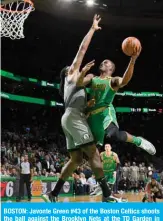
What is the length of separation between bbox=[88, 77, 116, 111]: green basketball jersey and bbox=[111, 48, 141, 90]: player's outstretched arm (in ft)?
0.24

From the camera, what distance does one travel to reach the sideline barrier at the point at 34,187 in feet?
34.1

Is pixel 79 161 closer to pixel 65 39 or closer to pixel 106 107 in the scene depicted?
pixel 106 107

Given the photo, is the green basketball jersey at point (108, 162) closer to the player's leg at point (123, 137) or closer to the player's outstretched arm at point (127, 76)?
the player's leg at point (123, 137)

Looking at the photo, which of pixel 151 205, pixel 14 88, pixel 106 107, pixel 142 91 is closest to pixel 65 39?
pixel 14 88

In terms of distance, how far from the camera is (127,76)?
155 inches

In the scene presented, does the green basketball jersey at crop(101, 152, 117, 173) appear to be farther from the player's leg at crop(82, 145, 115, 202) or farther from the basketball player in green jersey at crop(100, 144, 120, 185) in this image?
the player's leg at crop(82, 145, 115, 202)

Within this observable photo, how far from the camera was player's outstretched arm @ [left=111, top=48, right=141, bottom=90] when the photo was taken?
3.94 m

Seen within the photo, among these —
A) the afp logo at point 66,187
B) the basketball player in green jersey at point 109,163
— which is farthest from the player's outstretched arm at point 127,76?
the afp logo at point 66,187

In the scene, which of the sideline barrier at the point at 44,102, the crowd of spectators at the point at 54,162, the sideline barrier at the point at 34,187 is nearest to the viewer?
the sideline barrier at the point at 34,187

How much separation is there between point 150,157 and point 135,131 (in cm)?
157

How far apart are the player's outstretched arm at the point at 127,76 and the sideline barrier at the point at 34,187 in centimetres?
670

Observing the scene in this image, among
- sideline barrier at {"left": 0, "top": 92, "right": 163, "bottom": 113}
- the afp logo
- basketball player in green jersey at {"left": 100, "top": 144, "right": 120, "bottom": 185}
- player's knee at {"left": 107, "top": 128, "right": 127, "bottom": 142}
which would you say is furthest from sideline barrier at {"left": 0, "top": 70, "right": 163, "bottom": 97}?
player's knee at {"left": 107, "top": 128, "right": 127, "bottom": 142}

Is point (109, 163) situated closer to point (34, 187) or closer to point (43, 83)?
point (34, 187)

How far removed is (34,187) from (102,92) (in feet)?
25.9
